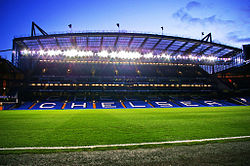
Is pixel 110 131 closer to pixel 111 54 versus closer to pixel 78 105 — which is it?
pixel 78 105

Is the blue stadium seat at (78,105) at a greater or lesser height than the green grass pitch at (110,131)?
lesser

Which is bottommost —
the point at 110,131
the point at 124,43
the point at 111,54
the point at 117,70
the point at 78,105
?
the point at 78,105

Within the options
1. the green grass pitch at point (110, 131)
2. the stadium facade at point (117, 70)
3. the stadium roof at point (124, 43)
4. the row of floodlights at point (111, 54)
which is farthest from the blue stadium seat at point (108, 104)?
the green grass pitch at point (110, 131)

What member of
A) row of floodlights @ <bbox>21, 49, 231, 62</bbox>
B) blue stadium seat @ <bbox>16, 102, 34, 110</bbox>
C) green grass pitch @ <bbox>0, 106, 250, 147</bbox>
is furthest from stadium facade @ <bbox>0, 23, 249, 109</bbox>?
green grass pitch @ <bbox>0, 106, 250, 147</bbox>

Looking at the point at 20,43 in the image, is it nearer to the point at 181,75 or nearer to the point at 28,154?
the point at 28,154

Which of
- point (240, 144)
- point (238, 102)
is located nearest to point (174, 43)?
point (238, 102)

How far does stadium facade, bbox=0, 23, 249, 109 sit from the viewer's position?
35.6 m

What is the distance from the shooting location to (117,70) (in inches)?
1882

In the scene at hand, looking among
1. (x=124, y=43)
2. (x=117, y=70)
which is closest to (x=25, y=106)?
(x=117, y=70)

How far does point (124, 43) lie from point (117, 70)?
11.5 meters

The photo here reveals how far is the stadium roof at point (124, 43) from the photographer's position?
1335 inches

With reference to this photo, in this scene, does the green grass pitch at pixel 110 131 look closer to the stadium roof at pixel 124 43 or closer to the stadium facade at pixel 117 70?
the stadium facade at pixel 117 70

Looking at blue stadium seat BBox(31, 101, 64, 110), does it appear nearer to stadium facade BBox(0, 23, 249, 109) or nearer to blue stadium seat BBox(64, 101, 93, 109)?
stadium facade BBox(0, 23, 249, 109)

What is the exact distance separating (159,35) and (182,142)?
31.9 m
